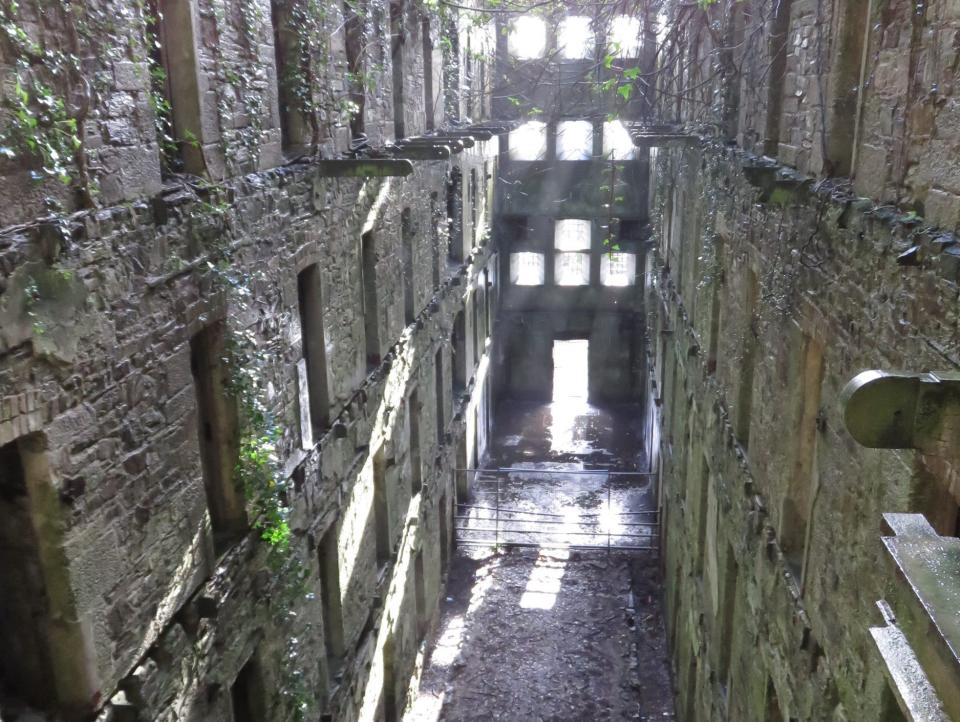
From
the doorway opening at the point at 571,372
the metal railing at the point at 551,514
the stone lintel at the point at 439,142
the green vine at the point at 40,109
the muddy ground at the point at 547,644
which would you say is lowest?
the doorway opening at the point at 571,372

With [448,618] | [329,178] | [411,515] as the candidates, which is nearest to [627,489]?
[448,618]

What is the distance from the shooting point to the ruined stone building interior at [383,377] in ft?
12.3

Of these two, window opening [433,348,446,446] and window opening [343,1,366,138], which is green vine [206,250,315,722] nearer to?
window opening [343,1,366,138]

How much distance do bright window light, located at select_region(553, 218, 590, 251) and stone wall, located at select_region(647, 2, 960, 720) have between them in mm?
12622

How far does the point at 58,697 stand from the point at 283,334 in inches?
127

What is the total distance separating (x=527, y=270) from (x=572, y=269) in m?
1.27

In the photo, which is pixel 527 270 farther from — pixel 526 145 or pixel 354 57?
pixel 354 57

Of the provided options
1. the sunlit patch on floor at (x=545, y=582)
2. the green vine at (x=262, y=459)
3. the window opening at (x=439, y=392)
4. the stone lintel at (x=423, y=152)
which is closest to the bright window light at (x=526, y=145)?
the window opening at (x=439, y=392)

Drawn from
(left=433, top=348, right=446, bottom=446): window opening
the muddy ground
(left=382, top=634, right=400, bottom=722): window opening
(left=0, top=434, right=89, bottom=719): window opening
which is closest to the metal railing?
the muddy ground

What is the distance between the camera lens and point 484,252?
1922 centimetres

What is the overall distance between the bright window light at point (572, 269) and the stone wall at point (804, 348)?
1279 centimetres

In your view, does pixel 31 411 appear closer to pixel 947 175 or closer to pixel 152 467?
pixel 152 467

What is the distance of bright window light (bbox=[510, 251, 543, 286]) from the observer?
23.5 metres

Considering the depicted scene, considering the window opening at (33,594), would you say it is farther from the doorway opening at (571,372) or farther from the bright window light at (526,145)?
the bright window light at (526,145)
